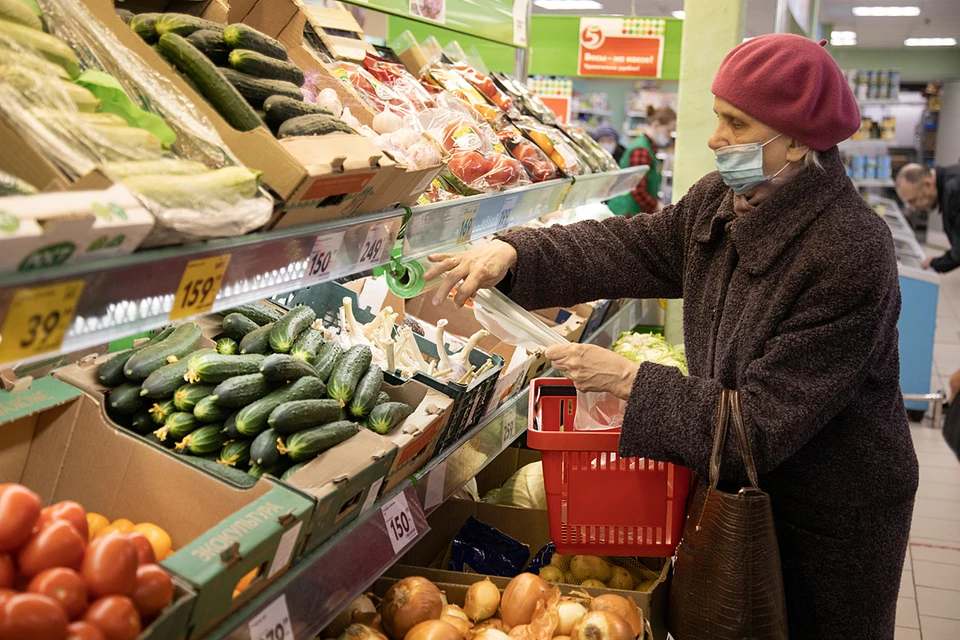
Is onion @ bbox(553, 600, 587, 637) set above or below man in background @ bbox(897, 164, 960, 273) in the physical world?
below

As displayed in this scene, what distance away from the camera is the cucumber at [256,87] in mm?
1690

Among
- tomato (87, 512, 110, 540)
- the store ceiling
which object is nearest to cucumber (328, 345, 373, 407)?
tomato (87, 512, 110, 540)

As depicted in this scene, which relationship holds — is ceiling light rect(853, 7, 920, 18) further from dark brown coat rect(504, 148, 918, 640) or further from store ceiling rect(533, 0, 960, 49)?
dark brown coat rect(504, 148, 918, 640)

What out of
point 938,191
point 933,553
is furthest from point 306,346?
point 938,191

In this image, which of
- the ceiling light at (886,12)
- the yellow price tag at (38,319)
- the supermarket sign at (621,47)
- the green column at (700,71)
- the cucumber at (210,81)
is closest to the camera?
the yellow price tag at (38,319)

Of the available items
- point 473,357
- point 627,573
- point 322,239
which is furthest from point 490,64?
point 322,239

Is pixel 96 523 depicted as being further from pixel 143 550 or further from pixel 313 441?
pixel 313 441

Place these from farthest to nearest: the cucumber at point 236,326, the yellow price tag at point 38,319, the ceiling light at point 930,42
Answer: the ceiling light at point 930,42, the cucumber at point 236,326, the yellow price tag at point 38,319

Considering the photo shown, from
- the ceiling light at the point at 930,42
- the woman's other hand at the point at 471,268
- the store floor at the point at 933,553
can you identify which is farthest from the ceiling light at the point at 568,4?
the woman's other hand at the point at 471,268

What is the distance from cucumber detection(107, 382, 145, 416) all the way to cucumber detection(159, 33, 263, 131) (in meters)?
0.58

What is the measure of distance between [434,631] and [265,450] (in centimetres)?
50

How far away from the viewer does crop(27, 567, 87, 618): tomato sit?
110 cm

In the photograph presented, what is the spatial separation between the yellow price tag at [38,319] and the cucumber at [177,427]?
683 millimetres

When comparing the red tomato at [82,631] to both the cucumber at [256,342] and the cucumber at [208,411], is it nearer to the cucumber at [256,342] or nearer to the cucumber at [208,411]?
the cucumber at [208,411]
